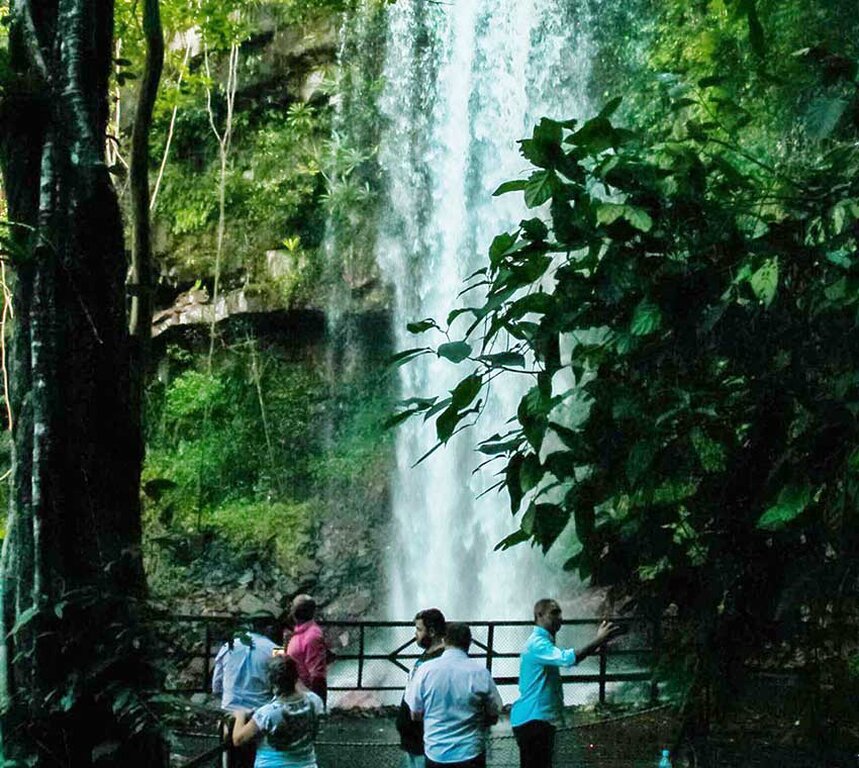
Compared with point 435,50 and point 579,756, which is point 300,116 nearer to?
point 435,50

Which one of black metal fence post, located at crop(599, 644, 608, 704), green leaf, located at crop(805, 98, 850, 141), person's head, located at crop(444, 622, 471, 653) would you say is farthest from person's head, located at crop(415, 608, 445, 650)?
black metal fence post, located at crop(599, 644, 608, 704)

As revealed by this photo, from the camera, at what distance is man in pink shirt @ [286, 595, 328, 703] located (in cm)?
770

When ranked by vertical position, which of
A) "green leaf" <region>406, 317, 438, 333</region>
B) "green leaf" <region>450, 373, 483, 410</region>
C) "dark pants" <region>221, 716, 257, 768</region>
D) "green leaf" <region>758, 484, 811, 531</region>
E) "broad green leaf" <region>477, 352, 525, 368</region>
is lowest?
"dark pants" <region>221, 716, 257, 768</region>

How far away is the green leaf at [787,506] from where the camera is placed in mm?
2973

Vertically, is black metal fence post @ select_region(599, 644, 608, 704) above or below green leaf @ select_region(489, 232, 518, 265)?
below

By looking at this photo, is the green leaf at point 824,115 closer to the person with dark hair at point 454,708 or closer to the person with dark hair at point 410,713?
the person with dark hair at point 454,708

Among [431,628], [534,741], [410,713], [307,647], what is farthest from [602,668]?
[431,628]

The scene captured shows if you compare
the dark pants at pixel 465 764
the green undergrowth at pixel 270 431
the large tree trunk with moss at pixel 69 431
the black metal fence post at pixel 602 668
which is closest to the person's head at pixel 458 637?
the dark pants at pixel 465 764

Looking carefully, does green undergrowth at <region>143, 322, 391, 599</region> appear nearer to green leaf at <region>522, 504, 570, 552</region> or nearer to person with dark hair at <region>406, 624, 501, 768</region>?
person with dark hair at <region>406, 624, 501, 768</region>

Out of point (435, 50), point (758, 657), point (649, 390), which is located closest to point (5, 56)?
point (649, 390)

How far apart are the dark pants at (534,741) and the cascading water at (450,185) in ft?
45.8

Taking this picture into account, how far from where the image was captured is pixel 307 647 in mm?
7730

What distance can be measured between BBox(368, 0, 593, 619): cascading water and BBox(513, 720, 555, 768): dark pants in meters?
14.0

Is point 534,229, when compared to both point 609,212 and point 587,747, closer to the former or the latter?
point 609,212
